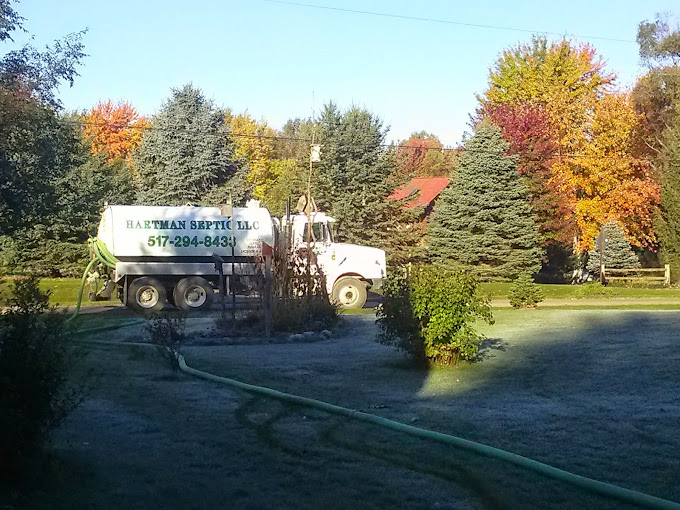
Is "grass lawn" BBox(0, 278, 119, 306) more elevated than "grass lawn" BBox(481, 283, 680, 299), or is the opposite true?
"grass lawn" BBox(0, 278, 119, 306)

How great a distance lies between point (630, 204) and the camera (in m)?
46.2

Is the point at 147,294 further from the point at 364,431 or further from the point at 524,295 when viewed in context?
the point at 364,431

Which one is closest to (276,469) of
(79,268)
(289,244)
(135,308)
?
(289,244)

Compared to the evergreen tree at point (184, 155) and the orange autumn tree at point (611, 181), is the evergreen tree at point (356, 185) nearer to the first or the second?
the evergreen tree at point (184, 155)

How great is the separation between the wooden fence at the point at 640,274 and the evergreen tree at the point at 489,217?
440cm

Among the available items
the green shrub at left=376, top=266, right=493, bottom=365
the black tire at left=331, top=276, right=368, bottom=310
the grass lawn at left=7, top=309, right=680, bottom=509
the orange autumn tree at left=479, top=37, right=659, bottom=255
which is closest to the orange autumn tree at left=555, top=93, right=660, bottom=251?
the orange autumn tree at left=479, top=37, right=659, bottom=255

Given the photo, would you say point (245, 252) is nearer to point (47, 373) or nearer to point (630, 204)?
point (47, 373)

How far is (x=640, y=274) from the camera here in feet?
149

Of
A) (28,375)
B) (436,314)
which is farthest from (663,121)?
(28,375)

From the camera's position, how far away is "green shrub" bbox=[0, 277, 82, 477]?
17.6 ft

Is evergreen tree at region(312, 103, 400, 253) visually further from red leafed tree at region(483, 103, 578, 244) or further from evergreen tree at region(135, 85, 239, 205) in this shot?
red leafed tree at region(483, 103, 578, 244)

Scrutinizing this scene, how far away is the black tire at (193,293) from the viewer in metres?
26.7

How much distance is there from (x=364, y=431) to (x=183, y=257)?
1990 cm

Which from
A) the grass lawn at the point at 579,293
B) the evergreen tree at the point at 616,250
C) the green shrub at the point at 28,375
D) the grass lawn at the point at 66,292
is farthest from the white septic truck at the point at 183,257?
the evergreen tree at the point at 616,250
